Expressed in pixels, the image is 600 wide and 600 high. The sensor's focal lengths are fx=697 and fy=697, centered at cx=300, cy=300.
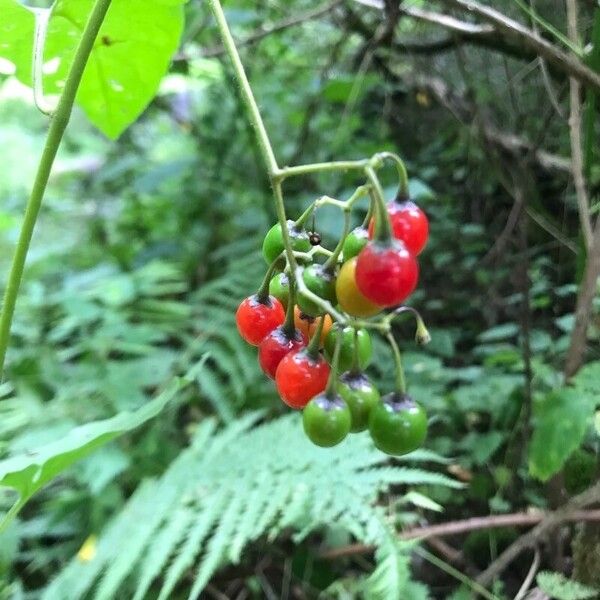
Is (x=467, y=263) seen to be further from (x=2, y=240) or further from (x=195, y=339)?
(x=2, y=240)

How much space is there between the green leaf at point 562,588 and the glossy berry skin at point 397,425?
563mm

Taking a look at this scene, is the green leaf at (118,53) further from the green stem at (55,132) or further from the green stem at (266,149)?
the green stem at (266,149)

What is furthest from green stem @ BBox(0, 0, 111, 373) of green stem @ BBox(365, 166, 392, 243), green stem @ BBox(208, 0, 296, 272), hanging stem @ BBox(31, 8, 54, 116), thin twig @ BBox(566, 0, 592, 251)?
thin twig @ BBox(566, 0, 592, 251)

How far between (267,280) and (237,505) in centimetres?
67

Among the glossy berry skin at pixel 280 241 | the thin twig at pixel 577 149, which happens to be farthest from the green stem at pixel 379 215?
the thin twig at pixel 577 149

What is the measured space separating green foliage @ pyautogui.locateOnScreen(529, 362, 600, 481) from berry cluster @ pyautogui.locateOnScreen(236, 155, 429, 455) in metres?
0.53

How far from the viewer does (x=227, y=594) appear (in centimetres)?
125

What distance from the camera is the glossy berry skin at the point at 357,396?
1.63 ft

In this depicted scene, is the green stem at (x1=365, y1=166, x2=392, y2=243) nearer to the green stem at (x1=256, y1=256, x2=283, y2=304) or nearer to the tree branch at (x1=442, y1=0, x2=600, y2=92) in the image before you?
the green stem at (x1=256, y1=256, x2=283, y2=304)

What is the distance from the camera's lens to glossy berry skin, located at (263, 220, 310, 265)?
0.52 meters

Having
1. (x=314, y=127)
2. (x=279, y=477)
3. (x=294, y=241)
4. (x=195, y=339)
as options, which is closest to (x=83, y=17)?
(x=294, y=241)

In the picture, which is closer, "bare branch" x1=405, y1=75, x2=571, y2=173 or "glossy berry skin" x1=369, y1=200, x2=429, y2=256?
"glossy berry skin" x1=369, y1=200, x2=429, y2=256

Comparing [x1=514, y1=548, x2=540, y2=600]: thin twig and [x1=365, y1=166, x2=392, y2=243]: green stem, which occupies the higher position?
[x1=365, y1=166, x2=392, y2=243]: green stem

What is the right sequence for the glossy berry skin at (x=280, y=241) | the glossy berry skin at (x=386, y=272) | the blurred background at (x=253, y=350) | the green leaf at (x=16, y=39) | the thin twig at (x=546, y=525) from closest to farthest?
1. the glossy berry skin at (x=386, y=272)
2. the glossy berry skin at (x=280, y=241)
3. the green leaf at (x=16, y=39)
4. the thin twig at (x=546, y=525)
5. the blurred background at (x=253, y=350)
